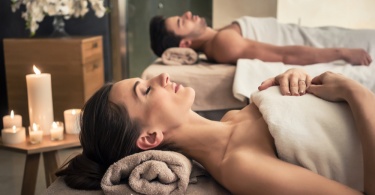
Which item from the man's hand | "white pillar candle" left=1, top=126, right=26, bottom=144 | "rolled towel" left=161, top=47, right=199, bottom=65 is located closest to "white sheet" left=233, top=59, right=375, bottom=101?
the man's hand

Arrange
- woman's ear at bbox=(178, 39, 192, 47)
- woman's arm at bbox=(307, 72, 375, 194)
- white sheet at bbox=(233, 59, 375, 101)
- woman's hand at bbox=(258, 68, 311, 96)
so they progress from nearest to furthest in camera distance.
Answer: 1. woman's arm at bbox=(307, 72, 375, 194)
2. woman's hand at bbox=(258, 68, 311, 96)
3. white sheet at bbox=(233, 59, 375, 101)
4. woman's ear at bbox=(178, 39, 192, 47)

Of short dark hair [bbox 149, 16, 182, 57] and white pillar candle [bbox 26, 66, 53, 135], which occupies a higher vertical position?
short dark hair [bbox 149, 16, 182, 57]

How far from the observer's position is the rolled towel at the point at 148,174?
3.10 feet

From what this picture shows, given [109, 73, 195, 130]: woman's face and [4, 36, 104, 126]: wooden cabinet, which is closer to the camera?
[109, 73, 195, 130]: woman's face

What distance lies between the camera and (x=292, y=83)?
123 cm

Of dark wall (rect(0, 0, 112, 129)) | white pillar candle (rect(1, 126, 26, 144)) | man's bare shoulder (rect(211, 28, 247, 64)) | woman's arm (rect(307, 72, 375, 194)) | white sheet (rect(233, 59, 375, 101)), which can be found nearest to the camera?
woman's arm (rect(307, 72, 375, 194))

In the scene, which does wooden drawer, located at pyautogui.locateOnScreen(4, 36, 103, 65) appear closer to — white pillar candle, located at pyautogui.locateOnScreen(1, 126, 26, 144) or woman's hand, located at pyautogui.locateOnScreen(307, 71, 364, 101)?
white pillar candle, located at pyautogui.locateOnScreen(1, 126, 26, 144)

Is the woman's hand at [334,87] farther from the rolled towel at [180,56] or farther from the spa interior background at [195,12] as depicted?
the spa interior background at [195,12]

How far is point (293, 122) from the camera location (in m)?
1.04

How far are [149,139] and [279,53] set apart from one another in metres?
1.48

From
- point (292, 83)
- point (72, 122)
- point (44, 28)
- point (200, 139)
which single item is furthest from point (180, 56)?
point (200, 139)

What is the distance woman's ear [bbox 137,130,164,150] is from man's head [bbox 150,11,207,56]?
1664 millimetres

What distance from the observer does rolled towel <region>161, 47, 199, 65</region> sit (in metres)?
2.49

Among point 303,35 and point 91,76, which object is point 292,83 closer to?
point 303,35
